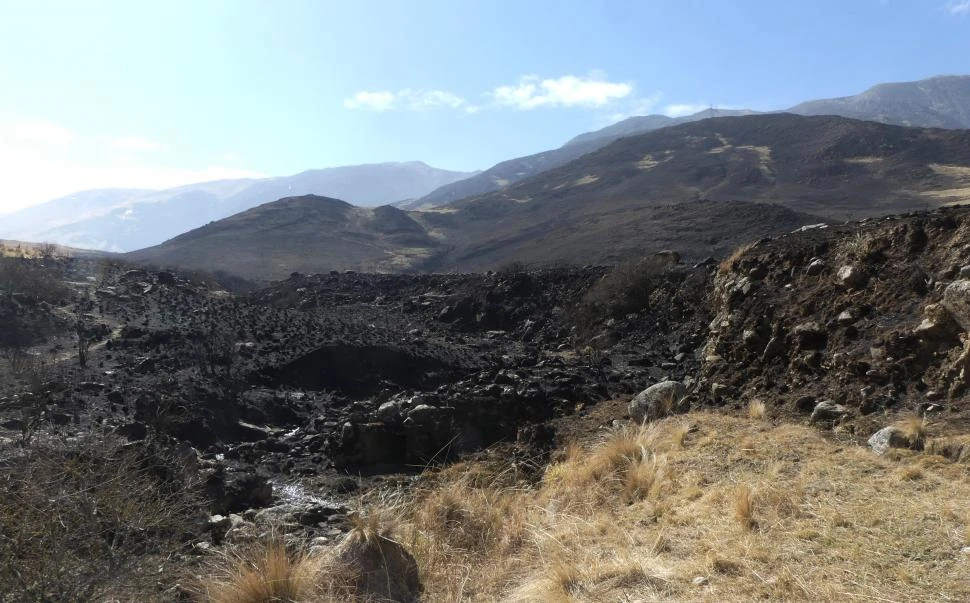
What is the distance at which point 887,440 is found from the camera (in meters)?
4.84

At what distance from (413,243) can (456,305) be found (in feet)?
162

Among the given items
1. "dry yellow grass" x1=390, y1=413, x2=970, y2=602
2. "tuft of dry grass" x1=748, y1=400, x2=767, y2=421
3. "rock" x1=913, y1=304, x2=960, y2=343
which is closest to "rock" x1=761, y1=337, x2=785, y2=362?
"tuft of dry grass" x1=748, y1=400, x2=767, y2=421

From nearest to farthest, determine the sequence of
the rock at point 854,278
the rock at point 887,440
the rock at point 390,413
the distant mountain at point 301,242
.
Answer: the rock at point 887,440
the rock at point 854,278
the rock at point 390,413
the distant mountain at point 301,242

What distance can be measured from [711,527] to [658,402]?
3.84 meters

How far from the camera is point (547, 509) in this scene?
4930 mm

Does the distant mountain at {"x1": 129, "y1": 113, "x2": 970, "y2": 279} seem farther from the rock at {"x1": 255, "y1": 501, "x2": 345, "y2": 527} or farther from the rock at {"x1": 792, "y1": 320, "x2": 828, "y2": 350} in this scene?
the rock at {"x1": 255, "y1": 501, "x2": 345, "y2": 527}

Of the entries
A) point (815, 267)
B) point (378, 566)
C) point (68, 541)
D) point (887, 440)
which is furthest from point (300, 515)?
point (815, 267)

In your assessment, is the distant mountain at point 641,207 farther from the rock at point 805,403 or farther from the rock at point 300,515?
the rock at point 300,515

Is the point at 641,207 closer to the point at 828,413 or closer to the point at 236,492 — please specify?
the point at 828,413

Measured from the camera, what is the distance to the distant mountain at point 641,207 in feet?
151

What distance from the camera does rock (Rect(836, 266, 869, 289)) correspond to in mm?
7912

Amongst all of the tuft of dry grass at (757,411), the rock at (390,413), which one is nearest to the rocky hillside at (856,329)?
the tuft of dry grass at (757,411)

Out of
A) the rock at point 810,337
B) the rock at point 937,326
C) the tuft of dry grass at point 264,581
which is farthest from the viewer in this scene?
the rock at point 810,337

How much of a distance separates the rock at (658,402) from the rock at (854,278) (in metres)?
2.50
